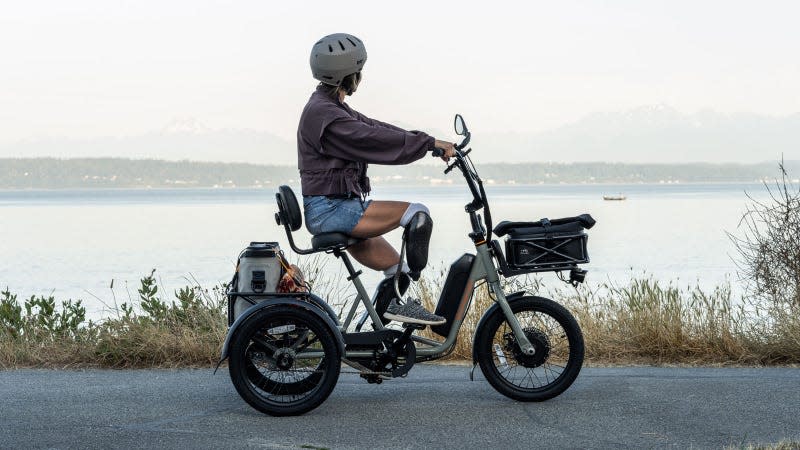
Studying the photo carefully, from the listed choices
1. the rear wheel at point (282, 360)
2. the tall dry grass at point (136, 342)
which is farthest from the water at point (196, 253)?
the rear wheel at point (282, 360)

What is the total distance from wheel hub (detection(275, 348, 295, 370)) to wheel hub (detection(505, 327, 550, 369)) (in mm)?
1451

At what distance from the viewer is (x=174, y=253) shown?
149 feet

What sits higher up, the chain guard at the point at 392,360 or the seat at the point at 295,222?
the seat at the point at 295,222

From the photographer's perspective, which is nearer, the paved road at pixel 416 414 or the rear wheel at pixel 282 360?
the paved road at pixel 416 414

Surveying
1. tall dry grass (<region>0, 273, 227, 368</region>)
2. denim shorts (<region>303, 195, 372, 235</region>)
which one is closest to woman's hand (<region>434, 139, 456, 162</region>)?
denim shorts (<region>303, 195, 372, 235</region>)

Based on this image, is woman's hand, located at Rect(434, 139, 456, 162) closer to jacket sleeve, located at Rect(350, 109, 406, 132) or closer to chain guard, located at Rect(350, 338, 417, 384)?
jacket sleeve, located at Rect(350, 109, 406, 132)

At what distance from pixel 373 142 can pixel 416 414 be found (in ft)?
5.65

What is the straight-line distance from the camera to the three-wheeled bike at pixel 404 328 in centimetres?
651

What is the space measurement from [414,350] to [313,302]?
0.73 m

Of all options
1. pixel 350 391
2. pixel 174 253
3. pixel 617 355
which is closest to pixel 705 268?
pixel 174 253

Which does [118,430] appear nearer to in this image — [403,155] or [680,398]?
[403,155]

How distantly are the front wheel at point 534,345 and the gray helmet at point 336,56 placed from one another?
1824mm

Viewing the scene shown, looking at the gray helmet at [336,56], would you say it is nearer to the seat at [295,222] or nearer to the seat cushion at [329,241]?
the seat at [295,222]

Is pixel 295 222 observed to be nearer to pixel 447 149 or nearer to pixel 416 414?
pixel 447 149
